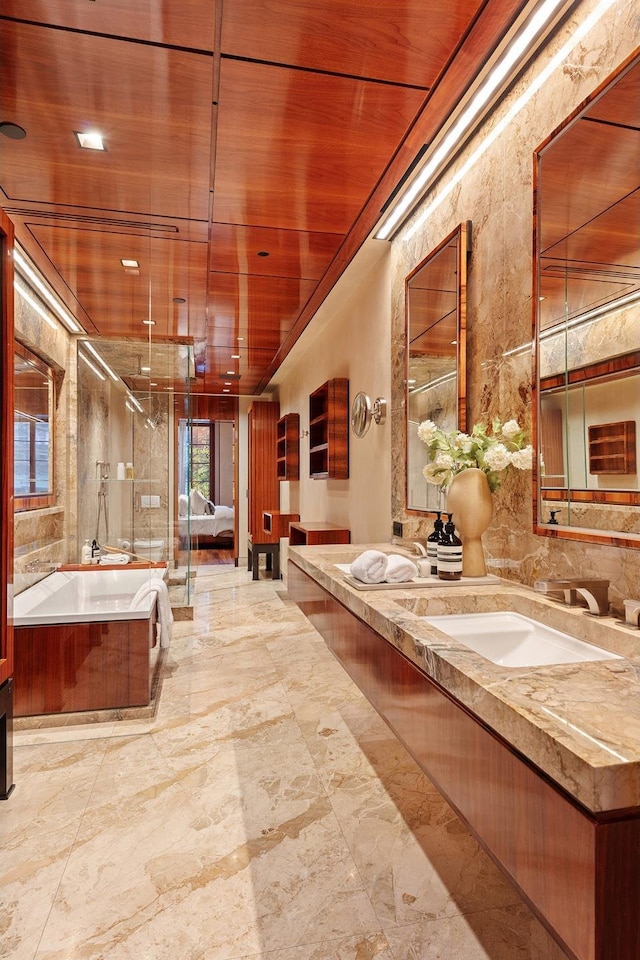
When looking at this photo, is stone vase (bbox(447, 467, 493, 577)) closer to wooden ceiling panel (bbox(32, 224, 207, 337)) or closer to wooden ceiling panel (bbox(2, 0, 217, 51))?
wooden ceiling panel (bbox(2, 0, 217, 51))

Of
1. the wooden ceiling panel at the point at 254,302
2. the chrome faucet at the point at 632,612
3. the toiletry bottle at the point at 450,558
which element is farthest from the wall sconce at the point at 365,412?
the chrome faucet at the point at 632,612

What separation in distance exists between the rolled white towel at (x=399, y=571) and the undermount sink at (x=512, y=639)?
22 cm

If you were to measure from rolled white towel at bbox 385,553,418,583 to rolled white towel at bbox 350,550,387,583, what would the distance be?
0.06 feet

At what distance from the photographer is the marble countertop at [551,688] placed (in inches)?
28.1

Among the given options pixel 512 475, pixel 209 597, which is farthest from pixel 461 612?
pixel 209 597

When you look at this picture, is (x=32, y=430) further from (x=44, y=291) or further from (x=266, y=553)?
(x=266, y=553)

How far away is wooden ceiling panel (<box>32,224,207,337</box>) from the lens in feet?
10.2

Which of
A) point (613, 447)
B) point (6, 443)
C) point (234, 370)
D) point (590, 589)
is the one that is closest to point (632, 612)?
point (590, 589)

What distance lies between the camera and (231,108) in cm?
202

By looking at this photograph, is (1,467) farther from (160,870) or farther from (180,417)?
(180,417)

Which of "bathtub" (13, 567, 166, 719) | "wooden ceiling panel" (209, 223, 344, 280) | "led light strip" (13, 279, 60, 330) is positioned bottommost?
"bathtub" (13, 567, 166, 719)

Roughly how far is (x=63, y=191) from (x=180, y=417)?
2212 mm

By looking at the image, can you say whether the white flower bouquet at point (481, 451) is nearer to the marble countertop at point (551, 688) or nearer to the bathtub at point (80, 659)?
the marble countertop at point (551, 688)

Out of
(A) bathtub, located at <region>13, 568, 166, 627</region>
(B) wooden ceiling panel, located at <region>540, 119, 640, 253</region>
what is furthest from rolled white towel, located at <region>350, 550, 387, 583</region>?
(A) bathtub, located at <region>13, 568, 166, 627</region>
